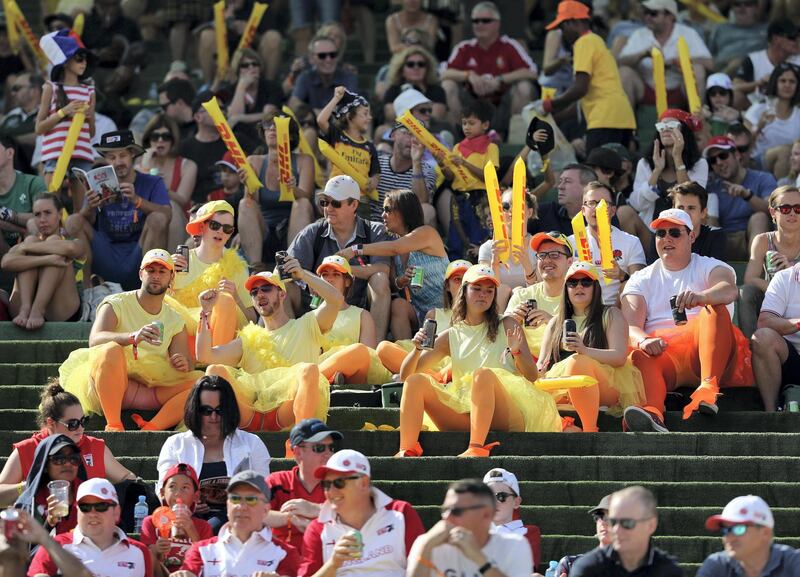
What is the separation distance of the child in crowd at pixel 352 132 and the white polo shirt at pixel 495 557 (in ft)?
21.4

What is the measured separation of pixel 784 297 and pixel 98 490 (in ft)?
16.1

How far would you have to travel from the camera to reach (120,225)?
1538 cm

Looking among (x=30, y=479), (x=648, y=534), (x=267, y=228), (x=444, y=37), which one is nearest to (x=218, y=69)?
(x=444, y=37)

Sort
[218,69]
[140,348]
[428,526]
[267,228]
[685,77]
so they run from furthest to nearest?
1. [218,69]
2. [685,77]
3. [267,228]
4. [140,348]
5. [428,526]

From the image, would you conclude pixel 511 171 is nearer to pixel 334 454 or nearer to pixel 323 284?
pixel 323 284

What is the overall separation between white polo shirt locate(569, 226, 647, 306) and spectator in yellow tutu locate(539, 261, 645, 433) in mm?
1239

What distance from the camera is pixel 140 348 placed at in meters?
13.0

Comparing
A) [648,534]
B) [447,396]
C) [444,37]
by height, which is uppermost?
[444,37]

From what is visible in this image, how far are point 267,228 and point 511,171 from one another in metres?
1.95

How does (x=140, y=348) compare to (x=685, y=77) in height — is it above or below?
below

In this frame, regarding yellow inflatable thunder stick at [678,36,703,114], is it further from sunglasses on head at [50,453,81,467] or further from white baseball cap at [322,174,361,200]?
sunglasses on head at [50,453,81,467]

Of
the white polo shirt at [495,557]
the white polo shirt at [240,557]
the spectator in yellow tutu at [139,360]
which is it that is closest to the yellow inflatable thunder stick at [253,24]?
the spectator in yellow tutu at [139,360]

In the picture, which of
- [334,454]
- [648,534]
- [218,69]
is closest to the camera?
[648,534]

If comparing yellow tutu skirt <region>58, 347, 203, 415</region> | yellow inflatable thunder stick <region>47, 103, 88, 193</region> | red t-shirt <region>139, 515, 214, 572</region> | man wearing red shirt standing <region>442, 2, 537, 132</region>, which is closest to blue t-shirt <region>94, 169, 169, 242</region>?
yellow inflatable thunder stick <region>47, 103, 88, 193</region>
